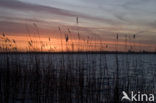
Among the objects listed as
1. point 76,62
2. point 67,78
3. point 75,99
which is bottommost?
point 75,99

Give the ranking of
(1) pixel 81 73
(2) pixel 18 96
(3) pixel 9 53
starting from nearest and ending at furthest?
(2) pixel 18 96
(1) pixel 81 73
(3) pixel 9 53

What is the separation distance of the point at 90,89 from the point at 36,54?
7.85 feet

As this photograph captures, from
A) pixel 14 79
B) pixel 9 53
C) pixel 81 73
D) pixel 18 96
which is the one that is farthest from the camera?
pixel 9 53

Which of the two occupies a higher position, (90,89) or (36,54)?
(36,54)

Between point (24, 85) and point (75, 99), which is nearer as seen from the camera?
point (75, 99)

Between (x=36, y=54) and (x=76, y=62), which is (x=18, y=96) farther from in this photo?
(x=76, y=62)

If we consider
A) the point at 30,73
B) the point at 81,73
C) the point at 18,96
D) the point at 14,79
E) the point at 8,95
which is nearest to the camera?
the point at 8,95

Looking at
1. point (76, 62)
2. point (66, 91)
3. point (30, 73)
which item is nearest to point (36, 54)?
point (30, 73)

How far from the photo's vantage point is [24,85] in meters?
6.84

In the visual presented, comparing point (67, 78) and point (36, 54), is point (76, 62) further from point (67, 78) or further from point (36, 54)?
point (36, 54)

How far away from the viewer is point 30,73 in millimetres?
7496

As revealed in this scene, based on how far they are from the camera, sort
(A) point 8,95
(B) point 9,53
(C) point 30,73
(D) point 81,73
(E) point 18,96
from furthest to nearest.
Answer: (B) point 9,53
(C) point 30,73
(D) point 81,73
(E) point 18,96
(A) point 8,95

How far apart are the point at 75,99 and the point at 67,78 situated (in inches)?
36.6

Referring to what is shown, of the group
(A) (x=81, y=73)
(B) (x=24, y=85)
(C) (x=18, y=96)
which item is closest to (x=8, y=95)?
(C) (x=18, y=96)
